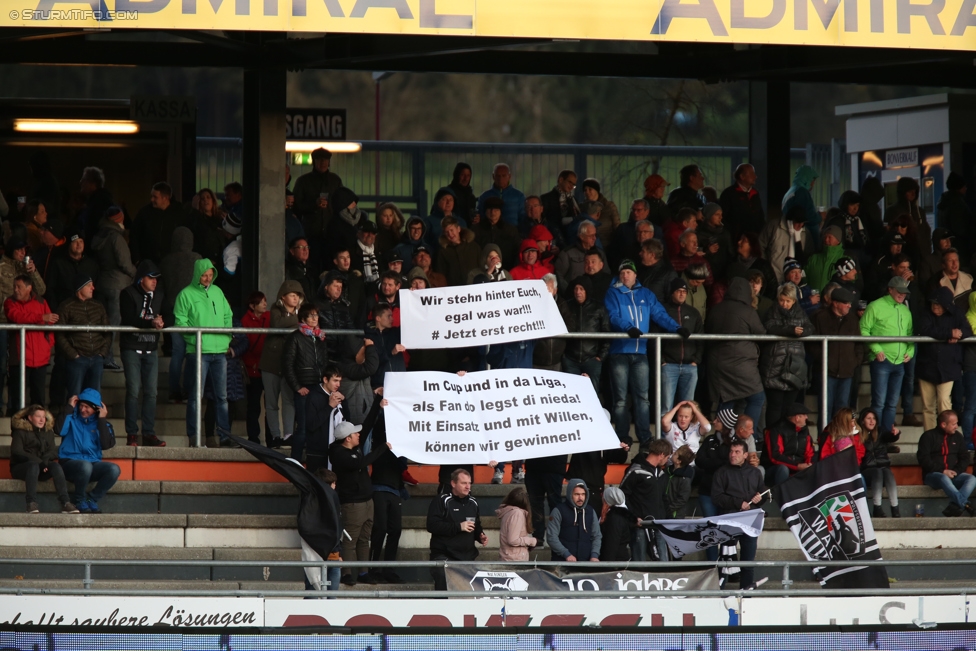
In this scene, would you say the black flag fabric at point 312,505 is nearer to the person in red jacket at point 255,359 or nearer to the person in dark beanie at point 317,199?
the person in red jacket at point 255,359

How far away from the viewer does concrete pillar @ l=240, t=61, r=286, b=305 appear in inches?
668

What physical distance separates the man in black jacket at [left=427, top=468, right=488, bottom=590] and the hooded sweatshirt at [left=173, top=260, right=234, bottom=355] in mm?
3089

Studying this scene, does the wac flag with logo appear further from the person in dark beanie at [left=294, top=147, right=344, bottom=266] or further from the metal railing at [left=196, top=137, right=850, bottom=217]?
the metal railing at [left=196, top=137, right=850, bottom=217]

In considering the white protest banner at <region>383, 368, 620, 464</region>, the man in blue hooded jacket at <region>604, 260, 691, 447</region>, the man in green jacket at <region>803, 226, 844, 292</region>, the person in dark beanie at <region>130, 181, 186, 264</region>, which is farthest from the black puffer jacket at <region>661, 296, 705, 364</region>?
the person in dark beanie at <region>130, 181, 186, 264</region>

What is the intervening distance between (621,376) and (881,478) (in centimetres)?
287

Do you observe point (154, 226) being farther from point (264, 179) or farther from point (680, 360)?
point (680, 360)

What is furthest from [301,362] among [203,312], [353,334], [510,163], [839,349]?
[510,163]

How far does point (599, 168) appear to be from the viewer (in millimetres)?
32812

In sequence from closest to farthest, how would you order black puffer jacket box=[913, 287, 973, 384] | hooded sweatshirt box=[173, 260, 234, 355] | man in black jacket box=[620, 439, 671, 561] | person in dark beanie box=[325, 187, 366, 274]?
man in black jacket box=[620, 439, 671, 561]
hooded sweatshirt box=[173, 260, 234, 355]
black puffer jacket box=[913, 287, 973, 384]
person in dark beanie box=[325, 187, 366, 274]

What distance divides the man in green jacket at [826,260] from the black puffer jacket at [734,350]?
2.04 m

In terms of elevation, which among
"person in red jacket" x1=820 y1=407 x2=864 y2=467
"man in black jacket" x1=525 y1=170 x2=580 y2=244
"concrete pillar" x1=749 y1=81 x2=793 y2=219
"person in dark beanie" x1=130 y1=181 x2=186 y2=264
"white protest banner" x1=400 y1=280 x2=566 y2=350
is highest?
"concrete pillar" x1=749 y1=81 x2=793 y2=219

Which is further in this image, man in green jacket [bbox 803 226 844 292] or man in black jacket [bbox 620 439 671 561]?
man in green jacket [bbox 803 226 844 292]

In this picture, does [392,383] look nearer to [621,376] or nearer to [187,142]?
[621,376]

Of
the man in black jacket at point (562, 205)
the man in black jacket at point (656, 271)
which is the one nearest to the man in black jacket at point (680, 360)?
the man in black jacket at point (656, 271)
